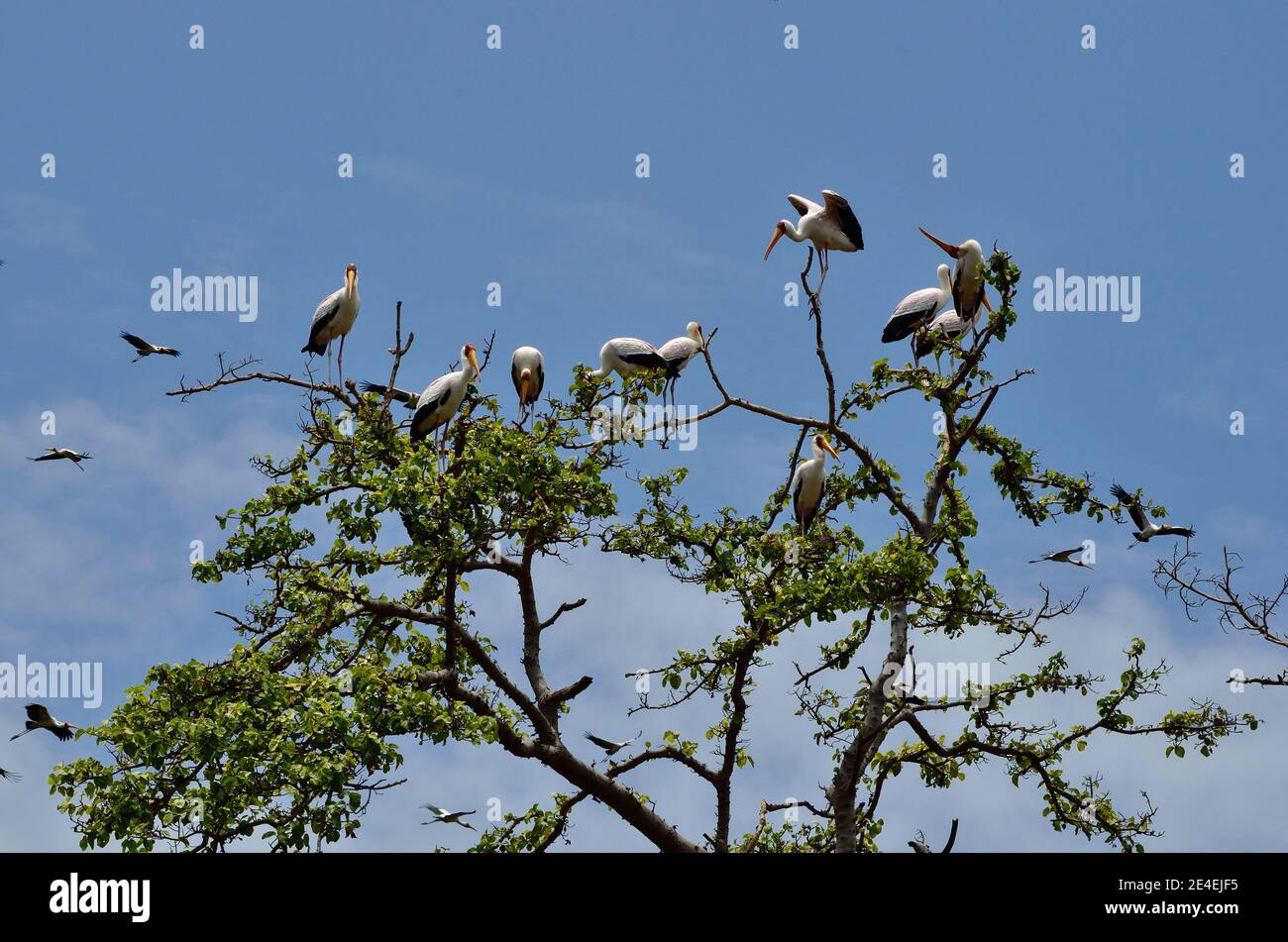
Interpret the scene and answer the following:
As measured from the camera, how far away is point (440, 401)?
1501cm

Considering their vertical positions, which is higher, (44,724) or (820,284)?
(820,284)

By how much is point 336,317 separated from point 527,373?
8.26 ft

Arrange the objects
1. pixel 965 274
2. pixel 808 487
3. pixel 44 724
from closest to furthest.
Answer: pixel 44 724
pixel 808 487
pixel 965 274

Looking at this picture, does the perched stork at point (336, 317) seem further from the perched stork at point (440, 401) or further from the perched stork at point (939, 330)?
the perched stork at point (939, 330)

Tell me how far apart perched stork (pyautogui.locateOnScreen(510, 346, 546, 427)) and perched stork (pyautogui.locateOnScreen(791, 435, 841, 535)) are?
12.7 feet

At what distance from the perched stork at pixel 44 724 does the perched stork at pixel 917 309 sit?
35.1 ft

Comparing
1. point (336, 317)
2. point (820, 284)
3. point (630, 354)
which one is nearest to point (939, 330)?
point (820, 284)

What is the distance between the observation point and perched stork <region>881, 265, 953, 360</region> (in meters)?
17.1

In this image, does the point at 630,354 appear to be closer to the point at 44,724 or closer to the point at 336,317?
the point at 336,317

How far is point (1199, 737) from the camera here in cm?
1369

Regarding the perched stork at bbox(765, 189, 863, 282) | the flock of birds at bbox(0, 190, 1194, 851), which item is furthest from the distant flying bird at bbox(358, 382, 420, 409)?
the perched stork at bbox(765, 189, 863, 282)

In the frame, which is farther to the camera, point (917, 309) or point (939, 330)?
point (917, 309)
